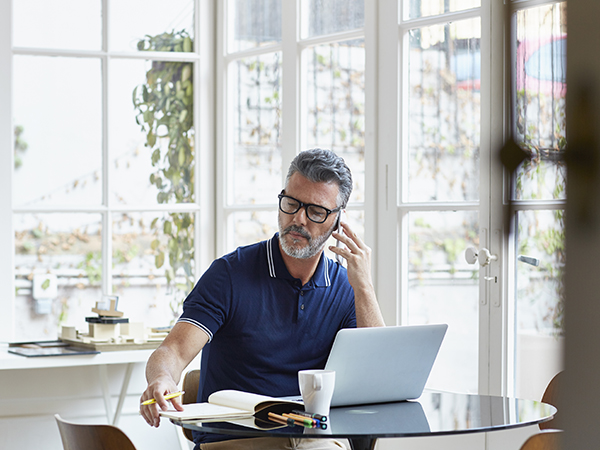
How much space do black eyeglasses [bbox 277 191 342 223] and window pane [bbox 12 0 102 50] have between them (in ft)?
5.49

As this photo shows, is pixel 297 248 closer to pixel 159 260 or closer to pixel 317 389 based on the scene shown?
pixel 317 389

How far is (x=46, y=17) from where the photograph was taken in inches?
129

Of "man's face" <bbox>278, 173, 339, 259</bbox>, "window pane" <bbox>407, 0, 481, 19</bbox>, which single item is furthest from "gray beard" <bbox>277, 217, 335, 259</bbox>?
"window pane" <bbox>407, 0, 481, 19</bbox>

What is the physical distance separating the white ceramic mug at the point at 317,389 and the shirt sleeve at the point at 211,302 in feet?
1.66

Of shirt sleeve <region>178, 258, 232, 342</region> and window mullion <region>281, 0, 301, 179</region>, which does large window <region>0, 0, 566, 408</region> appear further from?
shirt sleeve <region>178, 258, 232, 342</region>

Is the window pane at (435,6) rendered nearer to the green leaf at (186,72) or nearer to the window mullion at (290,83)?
the window mullion at (290,83)

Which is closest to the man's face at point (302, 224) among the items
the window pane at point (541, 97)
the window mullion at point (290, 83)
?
the window mullion at point (290, 83)

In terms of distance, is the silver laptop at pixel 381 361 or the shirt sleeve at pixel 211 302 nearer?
the silver laptop at pixel 381 361

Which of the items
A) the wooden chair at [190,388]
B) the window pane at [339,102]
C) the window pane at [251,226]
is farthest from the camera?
the window pane at [251,226]

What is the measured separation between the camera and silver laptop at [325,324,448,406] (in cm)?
158

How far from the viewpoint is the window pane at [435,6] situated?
2.61m

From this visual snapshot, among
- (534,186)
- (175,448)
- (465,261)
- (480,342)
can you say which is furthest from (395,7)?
(534,186)

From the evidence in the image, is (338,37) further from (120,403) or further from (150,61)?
(120,403)

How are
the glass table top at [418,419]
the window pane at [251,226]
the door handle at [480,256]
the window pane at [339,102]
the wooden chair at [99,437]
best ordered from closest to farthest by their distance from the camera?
the glass table top at [418,419] → the wooden chair at [99,437] → the door handle at [480,256] → the window pane at [339,102] → the window pane at [251,226]
